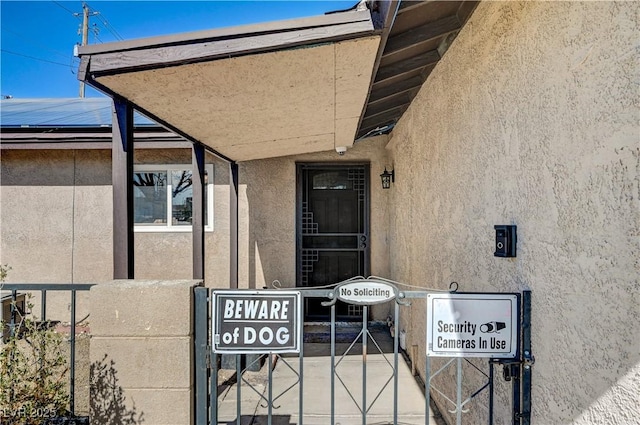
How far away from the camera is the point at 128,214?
125 inches

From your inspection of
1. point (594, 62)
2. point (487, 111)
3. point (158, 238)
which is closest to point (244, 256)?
point (158, 238)

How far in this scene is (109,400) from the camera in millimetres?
2561

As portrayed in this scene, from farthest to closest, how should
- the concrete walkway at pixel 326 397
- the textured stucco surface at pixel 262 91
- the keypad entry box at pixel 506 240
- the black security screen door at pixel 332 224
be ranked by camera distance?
the black security screen door at pixel 332 224 → the concrete walkway at pixel 326 397 → the textured stucco surface at pixel 262 91 → the keypad entry box at pixel 506 240

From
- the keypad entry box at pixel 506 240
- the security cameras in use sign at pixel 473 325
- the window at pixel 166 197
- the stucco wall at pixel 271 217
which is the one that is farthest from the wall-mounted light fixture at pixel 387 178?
the security cameras in use sign at pixel 473 325

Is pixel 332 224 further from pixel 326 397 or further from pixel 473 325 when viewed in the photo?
pixel 473 325

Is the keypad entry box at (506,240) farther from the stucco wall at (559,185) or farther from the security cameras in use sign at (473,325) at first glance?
the security cameras in use sign at (473,325)

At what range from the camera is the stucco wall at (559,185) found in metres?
1.57

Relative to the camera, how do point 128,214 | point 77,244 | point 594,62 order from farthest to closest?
1. point 77,244
2. point 128,214
3. point 594,62

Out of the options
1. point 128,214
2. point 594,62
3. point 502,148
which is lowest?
point 128,214

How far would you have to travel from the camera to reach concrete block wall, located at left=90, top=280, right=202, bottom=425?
8.41ft

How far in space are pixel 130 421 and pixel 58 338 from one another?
880 mm

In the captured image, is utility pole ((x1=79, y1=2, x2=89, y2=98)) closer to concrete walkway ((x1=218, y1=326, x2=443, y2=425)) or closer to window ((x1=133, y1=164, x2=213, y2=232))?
window ((x1=133, y1=164, x2=213, y2=232))

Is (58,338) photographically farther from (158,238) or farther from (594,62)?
(158,238)

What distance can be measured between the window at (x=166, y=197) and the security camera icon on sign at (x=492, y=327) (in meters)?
5.81
